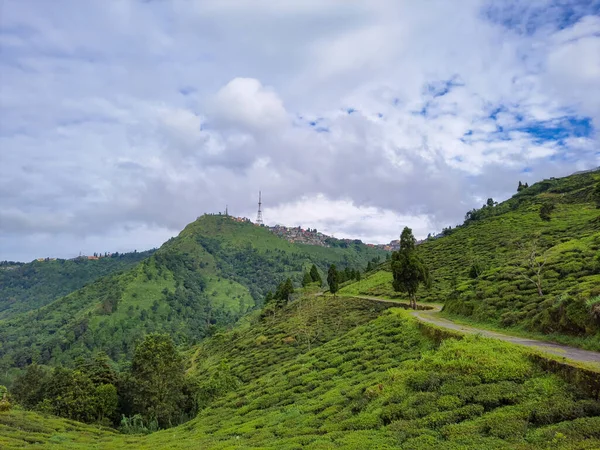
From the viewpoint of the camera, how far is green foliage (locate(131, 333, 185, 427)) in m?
40.2

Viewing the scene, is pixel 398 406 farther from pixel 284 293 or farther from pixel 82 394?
pixel 284 293

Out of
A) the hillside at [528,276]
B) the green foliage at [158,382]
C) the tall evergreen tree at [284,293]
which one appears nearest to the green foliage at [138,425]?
the green foliage at [158,382]

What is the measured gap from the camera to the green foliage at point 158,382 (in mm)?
40250

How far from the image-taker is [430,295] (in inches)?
2061

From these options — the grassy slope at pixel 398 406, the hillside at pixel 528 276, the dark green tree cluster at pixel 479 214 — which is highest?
the dark green tree cluster at pixel 479 214

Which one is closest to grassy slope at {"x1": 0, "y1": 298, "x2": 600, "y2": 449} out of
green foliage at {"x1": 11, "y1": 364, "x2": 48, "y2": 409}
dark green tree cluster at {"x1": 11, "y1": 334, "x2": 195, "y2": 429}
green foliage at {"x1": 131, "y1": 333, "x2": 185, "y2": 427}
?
green foliage at {"x1": 131, "y1": 333, "x2": 185, "y2": 427}

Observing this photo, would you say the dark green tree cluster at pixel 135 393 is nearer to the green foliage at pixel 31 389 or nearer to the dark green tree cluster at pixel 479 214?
the green foliage at pixel 31 389

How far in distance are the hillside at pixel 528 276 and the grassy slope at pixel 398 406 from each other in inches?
252

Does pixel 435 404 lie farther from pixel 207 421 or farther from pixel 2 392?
pixel 2 392

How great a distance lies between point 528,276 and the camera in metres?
32.3

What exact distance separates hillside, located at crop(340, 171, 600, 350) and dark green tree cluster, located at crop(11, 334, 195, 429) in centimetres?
3130

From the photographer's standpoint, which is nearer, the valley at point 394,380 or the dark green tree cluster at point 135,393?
the valley at point 394,380

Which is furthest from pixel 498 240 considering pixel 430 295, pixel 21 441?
pixel 21 441

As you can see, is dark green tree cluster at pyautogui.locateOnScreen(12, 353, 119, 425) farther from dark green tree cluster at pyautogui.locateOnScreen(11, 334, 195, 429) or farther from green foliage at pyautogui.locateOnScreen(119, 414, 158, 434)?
green foliage at pyautogui.locateOnScreen(119, 414, 158, 434)
